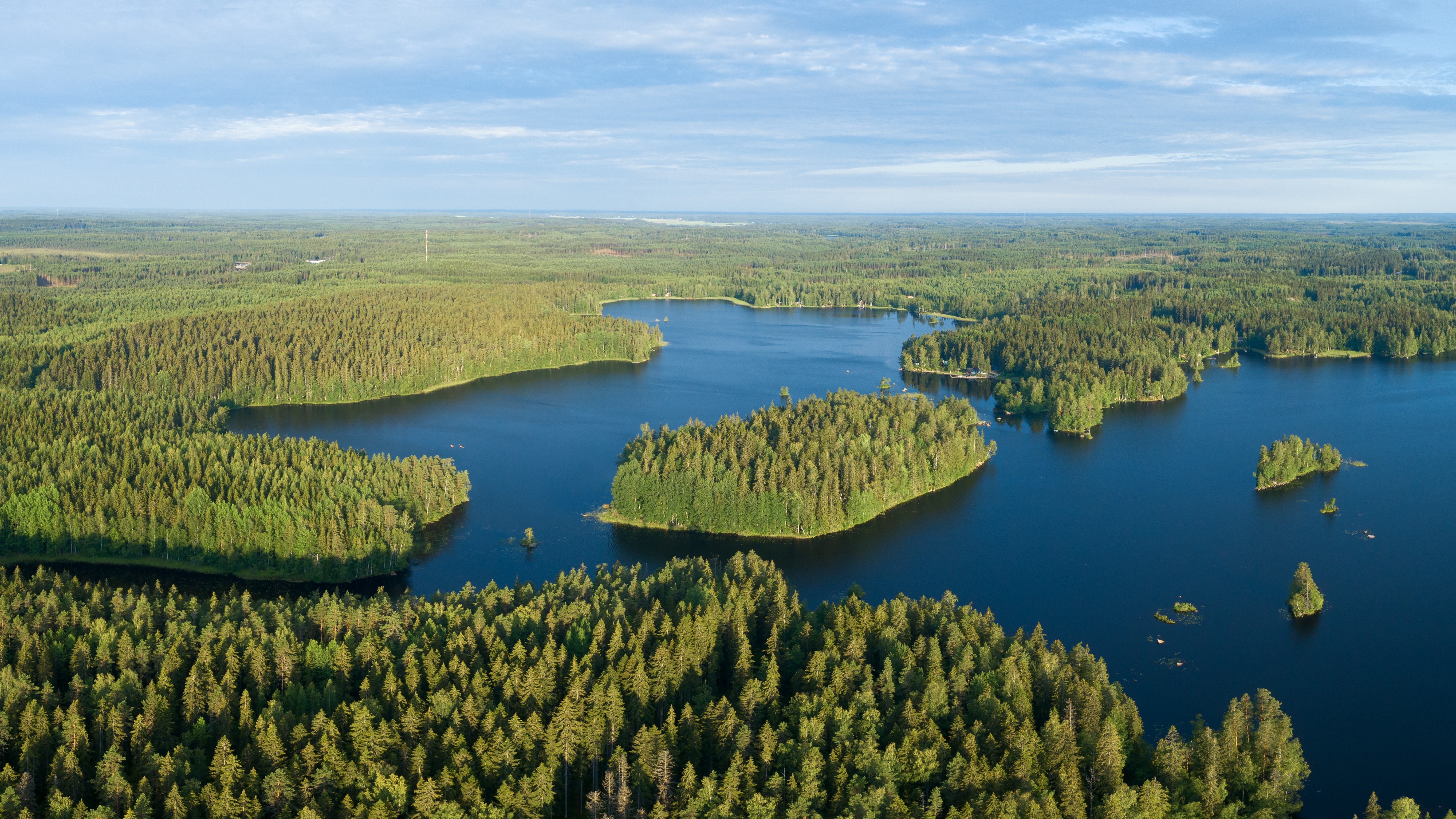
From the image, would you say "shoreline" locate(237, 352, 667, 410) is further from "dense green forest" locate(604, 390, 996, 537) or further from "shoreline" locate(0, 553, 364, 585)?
"shoreline" locate(0, 553, 364, 585)

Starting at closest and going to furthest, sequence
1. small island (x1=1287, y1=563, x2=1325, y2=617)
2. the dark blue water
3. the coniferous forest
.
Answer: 1. the coniferous forest
2. the dark blue water
3. small island (x1=1287, y1=563, x2=1325, y2=617)

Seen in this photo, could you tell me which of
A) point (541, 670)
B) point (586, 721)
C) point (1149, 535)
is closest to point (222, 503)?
point (541, 670)

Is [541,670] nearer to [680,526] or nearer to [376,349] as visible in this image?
[680,526]

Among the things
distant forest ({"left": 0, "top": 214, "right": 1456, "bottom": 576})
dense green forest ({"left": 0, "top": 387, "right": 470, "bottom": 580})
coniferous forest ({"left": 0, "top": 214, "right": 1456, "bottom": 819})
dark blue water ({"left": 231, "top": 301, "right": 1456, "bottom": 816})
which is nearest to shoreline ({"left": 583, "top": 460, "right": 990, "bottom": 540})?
coniferous forest ({"left": 0, "top": 214, "right": 1456, "bottom": 819})

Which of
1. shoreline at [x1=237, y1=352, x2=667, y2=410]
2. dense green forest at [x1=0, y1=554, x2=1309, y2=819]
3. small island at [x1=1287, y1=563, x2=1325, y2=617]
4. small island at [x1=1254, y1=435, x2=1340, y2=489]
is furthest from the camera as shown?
shoreline at [x1=237, y1=352, x2=667, y2=410]

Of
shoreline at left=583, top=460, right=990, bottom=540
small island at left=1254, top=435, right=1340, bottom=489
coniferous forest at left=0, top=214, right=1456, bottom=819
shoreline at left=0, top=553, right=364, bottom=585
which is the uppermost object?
small island at left=1254, top=435, right=1340, bottom=489
